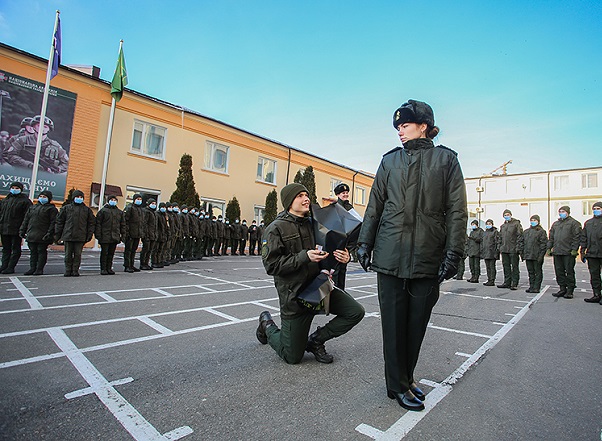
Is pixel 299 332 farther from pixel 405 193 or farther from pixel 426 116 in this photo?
pixel 426 116

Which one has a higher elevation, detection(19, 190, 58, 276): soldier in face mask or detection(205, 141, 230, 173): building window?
detection(205, 141, 230, 173): building window

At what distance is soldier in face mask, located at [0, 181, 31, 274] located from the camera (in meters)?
8.24

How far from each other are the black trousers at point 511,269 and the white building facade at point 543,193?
32.8 m

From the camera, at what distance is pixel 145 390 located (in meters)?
2.71

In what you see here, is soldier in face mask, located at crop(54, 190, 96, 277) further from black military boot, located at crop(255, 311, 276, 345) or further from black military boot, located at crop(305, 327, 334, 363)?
black military boot, located at crop(305, 327, 334, 363)

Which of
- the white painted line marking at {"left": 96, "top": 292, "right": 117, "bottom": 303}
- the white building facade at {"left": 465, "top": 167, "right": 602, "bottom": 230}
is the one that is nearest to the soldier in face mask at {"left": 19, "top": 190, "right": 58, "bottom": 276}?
the white painted line marking at {"left": 96, "top": 292, "right": 117, "bottom": 303}

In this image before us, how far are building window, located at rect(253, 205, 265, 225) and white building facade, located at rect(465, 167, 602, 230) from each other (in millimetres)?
27756

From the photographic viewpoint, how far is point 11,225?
327 inches

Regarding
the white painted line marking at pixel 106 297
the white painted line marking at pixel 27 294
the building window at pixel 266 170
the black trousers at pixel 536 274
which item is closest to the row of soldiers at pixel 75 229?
the white painted line marking at pixel 27 294

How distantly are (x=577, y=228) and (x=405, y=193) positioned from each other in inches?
337

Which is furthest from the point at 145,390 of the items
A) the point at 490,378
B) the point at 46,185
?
the point at 46,185

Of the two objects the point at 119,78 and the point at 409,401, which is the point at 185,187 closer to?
the point at 119,78

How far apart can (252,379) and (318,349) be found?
831 mm

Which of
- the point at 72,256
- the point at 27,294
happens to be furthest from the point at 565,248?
the point at 72,256
